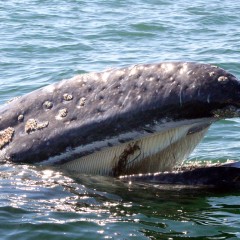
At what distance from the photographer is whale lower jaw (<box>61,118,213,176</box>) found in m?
6.90

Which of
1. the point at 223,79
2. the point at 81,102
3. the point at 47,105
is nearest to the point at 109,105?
the point at 81,102

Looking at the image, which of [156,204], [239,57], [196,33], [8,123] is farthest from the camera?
[196,33]

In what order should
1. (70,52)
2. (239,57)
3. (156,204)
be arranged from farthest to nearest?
(70,52)
(239,57)
(156,204)

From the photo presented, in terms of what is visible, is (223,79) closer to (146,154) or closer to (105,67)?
(146,154)

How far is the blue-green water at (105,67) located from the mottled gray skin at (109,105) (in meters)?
0.30

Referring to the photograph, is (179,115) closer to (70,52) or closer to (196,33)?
(70,52)

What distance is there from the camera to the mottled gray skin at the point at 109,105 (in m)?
6.54

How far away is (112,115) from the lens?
22.2 ft

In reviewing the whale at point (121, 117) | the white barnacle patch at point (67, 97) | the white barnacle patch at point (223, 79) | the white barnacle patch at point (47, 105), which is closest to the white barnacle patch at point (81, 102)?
the whale at point (121, 117)

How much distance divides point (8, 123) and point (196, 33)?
12991mm

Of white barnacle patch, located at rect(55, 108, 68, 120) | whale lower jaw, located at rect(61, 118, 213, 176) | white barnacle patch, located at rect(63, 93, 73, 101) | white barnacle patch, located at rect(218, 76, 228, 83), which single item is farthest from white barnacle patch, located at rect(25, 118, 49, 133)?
white barnacle patch, located at rect(218, 76, 228, 83)

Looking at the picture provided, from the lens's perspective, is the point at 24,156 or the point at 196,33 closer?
the point at 24,156

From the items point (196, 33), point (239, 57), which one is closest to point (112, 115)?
point (239, 57)

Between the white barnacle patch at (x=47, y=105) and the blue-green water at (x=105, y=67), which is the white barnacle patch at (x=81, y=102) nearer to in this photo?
the white barnacle patch at (x=47, y=105)
